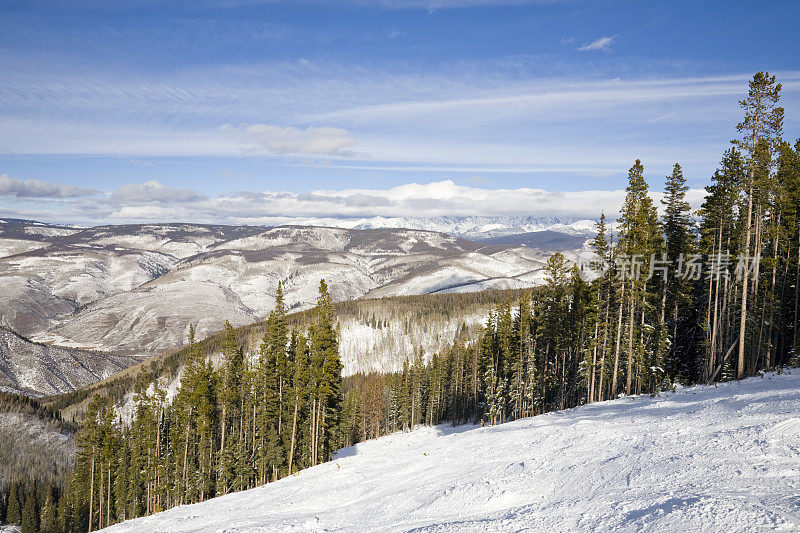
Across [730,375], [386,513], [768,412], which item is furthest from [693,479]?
[730,375]

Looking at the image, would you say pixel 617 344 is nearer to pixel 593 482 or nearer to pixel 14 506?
pixel 593 482

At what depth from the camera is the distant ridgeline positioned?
33688mm

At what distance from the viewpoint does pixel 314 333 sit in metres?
40.1

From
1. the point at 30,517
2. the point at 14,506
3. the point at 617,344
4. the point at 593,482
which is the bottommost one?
the point at 14,506

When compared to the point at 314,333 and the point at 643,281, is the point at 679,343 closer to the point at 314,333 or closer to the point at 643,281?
the point at 643,281

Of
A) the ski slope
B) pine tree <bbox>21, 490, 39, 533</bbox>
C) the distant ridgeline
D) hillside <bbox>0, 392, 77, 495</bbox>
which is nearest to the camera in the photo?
the ski slope

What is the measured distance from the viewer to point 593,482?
12367 millimetres

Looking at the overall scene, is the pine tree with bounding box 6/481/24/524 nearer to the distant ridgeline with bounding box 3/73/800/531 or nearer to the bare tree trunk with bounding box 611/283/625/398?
the distant ridgeline with bounding box 3/73/800/531

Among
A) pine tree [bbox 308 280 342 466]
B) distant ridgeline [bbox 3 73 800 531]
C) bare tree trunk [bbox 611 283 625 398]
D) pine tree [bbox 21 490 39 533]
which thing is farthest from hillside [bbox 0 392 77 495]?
bare tree trunk [bbox 611 283 625 398]

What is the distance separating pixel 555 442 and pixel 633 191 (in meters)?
23.9

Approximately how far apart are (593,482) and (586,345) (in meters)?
32.9

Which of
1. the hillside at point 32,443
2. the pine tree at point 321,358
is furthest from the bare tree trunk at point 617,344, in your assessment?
the hillside at point 32,443

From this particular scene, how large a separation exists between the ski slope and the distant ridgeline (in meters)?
13.0

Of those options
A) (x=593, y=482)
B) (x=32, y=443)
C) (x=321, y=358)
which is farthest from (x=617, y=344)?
(x=32, y=443)
